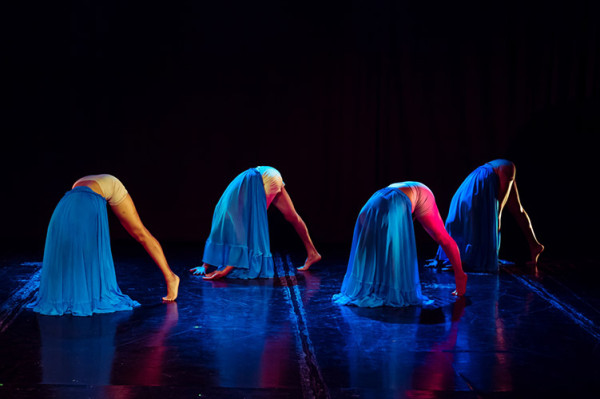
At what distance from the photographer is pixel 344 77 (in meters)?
7.34

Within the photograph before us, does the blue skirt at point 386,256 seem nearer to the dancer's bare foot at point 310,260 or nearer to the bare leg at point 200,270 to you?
the dancer's bare foot at point 310,260

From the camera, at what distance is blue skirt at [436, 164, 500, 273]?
598 centimetres

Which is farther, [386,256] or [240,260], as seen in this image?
[240,260]

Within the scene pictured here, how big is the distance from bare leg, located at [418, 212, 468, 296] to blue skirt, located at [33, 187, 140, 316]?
211 centimetres

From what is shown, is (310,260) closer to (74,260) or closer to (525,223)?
(525,223)

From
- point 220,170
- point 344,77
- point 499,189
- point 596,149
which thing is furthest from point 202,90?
point 596,149

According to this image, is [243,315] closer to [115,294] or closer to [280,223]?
[115,294]

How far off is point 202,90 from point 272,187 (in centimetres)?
200

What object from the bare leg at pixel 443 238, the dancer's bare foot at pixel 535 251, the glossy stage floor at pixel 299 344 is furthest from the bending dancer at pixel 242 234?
the dancer's bare foot at pixel 535 251

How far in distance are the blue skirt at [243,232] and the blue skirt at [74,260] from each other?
1238mm

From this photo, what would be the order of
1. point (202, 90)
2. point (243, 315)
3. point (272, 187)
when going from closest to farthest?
point (243, 315) < point (272, 187) < point (202, 90)

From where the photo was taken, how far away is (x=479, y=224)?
19.9 feet

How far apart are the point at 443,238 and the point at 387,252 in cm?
50

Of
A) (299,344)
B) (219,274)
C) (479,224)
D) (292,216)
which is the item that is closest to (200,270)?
(219,274)
